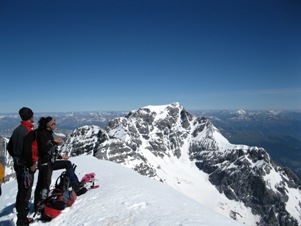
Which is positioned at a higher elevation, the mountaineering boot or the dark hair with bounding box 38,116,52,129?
the dark hair with bounding box 38,116,52,129

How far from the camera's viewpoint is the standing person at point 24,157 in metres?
10.0

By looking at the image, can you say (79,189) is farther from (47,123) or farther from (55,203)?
(47,123)

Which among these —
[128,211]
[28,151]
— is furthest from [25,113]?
[128,211]

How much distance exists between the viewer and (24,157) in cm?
1008

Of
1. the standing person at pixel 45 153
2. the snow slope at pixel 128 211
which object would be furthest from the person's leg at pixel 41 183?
the snow slope at pixel 128 211

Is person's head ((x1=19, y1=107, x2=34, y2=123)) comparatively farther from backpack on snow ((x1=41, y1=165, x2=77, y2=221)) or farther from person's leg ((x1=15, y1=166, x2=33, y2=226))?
backpack on snow ((x1=41, y1=165, x2=77, y2=221))

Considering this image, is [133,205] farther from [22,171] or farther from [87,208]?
[22,171]

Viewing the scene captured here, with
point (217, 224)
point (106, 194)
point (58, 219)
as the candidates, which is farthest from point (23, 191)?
point (217, 224)

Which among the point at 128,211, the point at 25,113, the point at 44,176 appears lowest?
the point at 128,211

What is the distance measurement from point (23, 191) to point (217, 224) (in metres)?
7.42

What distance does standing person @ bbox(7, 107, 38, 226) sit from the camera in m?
10.0

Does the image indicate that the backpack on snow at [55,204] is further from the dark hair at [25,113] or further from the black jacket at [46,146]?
the dark hair at [25,113]

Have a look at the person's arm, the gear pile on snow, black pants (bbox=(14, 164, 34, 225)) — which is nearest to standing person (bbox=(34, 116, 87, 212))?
the gear pile on snow

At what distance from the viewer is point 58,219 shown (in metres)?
10.7
